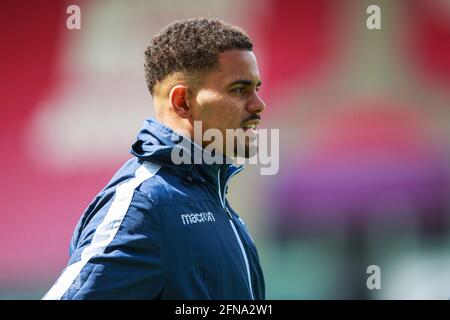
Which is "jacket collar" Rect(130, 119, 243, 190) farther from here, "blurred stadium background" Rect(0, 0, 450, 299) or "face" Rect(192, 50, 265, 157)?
"blurred stadium background" Rect(0, 0, 450, 299)

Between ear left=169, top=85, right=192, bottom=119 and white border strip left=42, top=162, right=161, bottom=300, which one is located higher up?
ear left=169, top=85, right=192, bottom=119

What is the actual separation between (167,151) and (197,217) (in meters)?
0.18

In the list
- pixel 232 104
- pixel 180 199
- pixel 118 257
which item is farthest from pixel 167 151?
pixel 118 257

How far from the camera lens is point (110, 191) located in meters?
1.45

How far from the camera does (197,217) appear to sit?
1.52 metres

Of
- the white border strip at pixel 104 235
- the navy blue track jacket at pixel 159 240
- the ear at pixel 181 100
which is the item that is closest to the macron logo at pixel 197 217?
the navy blue track jacket at pixel 159 240

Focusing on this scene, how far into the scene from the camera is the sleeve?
128 cm

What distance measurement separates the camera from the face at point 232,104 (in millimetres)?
1700

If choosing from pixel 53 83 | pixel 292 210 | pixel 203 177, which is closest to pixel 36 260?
pixel 53 83

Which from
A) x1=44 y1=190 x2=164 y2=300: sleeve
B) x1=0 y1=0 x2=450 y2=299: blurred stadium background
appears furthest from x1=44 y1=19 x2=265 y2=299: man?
x1=0 y1=0 x2=450 y2=299: blurred stadium background

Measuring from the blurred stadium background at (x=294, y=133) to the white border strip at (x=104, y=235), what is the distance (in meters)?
2.72

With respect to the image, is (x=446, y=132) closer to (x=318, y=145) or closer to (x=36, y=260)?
(x=318, y=145)

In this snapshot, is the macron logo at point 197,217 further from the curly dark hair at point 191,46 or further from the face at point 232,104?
the curly dark hair at point 191,46

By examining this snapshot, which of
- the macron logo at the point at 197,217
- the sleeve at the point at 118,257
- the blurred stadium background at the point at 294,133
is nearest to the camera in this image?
the sleeve at the point at 118,257
